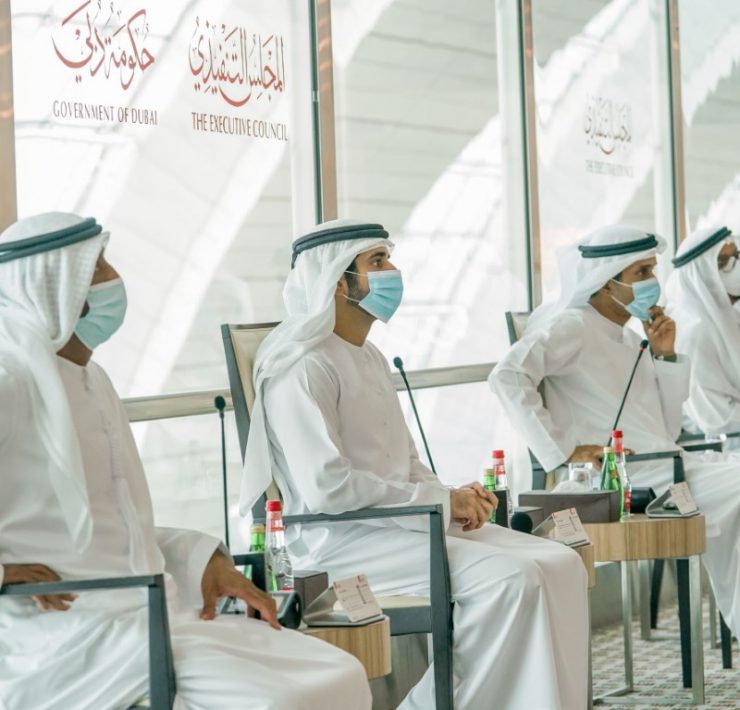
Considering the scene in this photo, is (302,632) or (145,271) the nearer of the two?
(302,632)

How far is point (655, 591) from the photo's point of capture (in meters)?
5.96

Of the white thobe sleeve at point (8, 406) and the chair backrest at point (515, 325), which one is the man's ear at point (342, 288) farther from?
the white thobe sleeve at point (8, 406)

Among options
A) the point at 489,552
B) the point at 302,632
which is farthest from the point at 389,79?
the point at 302,632

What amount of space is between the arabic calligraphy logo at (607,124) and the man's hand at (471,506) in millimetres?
3056

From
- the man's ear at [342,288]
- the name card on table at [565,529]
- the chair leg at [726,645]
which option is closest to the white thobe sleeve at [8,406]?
the man's ear at [342,288]

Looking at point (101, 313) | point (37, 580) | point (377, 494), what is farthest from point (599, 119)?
point (37, 580)

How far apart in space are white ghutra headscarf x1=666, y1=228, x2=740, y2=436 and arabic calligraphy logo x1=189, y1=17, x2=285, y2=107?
6.92 ft

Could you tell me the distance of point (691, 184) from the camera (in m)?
7.66

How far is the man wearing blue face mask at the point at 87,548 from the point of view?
2494 mm

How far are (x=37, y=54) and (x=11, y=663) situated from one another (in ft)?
6.04

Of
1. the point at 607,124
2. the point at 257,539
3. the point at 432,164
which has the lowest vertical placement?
the point at 257,539

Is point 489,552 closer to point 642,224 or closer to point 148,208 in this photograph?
point 148,208

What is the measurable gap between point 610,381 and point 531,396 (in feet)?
1.26

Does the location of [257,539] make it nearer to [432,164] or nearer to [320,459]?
[320,459]
